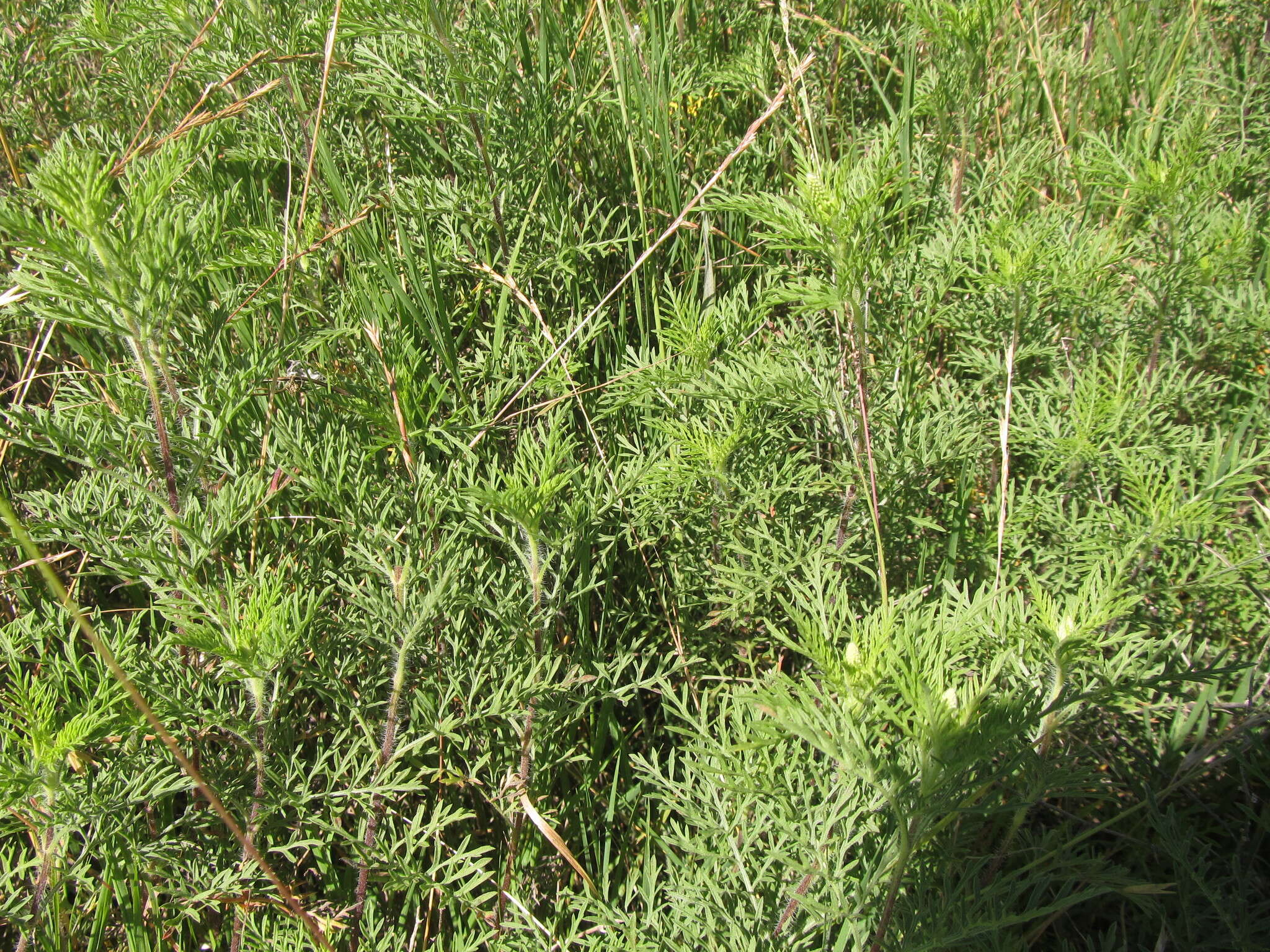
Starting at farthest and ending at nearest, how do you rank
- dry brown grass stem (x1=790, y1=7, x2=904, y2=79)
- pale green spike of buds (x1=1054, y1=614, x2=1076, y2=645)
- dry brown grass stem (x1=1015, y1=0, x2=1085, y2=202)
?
dry brown grass stem (x1=1015, y1=0, x2=1085, y2=202), dry brown grass stem (x1=790, y1=7, x2=904, y2=79), pale green spike of buds (x1=1054, y1=614, x2=1076, y2=645)

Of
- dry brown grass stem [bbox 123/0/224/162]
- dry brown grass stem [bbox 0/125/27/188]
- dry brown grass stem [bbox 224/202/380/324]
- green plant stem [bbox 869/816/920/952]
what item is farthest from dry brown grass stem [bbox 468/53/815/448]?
dry brown grass stem [bbox 0/125/27/188]

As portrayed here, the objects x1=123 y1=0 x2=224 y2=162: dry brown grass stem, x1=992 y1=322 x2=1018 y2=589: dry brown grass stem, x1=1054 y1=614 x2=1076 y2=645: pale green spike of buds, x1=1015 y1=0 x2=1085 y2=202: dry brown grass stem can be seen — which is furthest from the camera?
x1=1015 y1=0 x2=1085 y2=202: dry brown grass stem

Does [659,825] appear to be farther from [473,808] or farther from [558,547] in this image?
[558,547]

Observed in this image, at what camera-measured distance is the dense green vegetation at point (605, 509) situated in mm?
1336

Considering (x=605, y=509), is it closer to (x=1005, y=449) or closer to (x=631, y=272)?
(x=631, y=272)

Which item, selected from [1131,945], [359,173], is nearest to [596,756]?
[1131,945]

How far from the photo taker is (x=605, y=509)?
5.38 ft

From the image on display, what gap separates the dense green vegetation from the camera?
4.38 feet

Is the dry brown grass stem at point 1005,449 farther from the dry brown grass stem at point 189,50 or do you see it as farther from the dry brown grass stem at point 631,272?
the dry brown grass stem at point 189,50

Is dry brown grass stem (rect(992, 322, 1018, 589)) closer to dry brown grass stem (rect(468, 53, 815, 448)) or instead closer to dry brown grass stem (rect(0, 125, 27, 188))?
→ dry brown grass stem (rect(468, 53, 815, 448))

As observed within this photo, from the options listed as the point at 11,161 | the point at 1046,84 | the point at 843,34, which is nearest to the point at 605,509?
the point at 843,34

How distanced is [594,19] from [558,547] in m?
1.56

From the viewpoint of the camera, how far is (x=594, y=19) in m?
2.34

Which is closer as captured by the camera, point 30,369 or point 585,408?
point 585,408
